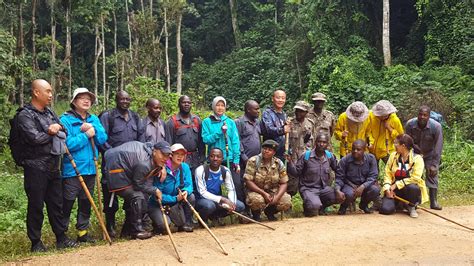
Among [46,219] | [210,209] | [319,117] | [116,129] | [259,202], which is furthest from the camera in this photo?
[319,117]

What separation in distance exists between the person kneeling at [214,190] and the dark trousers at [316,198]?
102 centimetres

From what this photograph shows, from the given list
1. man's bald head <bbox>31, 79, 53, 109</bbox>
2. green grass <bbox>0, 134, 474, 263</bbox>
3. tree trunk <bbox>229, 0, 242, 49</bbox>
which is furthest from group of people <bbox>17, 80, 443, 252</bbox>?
tree trunk <bbox>229, 0, 242, 49</bbox>

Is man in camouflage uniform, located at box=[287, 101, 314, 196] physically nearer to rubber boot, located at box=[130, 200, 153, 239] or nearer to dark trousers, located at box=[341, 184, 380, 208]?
dark trousers, located at box=[341, 184, 380, 208]

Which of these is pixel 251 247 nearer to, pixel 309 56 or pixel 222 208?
pixel 222 208

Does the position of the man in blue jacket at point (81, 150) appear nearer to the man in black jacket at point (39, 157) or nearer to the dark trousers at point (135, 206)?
the man in black jacket at point (39, 157)

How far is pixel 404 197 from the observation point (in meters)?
7.32

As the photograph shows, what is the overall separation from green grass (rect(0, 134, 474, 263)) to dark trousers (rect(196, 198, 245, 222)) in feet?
3.71

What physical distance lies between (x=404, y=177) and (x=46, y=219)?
557 centimetres

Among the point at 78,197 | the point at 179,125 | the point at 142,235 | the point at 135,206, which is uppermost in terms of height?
the point at 179,125

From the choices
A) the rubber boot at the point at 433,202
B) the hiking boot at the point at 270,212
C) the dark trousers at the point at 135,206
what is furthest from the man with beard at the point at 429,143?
the dark trousers at the point at 135,206

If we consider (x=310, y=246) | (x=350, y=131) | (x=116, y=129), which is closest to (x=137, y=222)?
(x=116, y=129)

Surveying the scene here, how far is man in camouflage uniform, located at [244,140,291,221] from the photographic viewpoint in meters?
6.91

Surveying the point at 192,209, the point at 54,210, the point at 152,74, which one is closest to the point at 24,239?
the point at 54,210

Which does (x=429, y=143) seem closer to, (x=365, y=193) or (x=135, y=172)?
(x=365, y=193)
